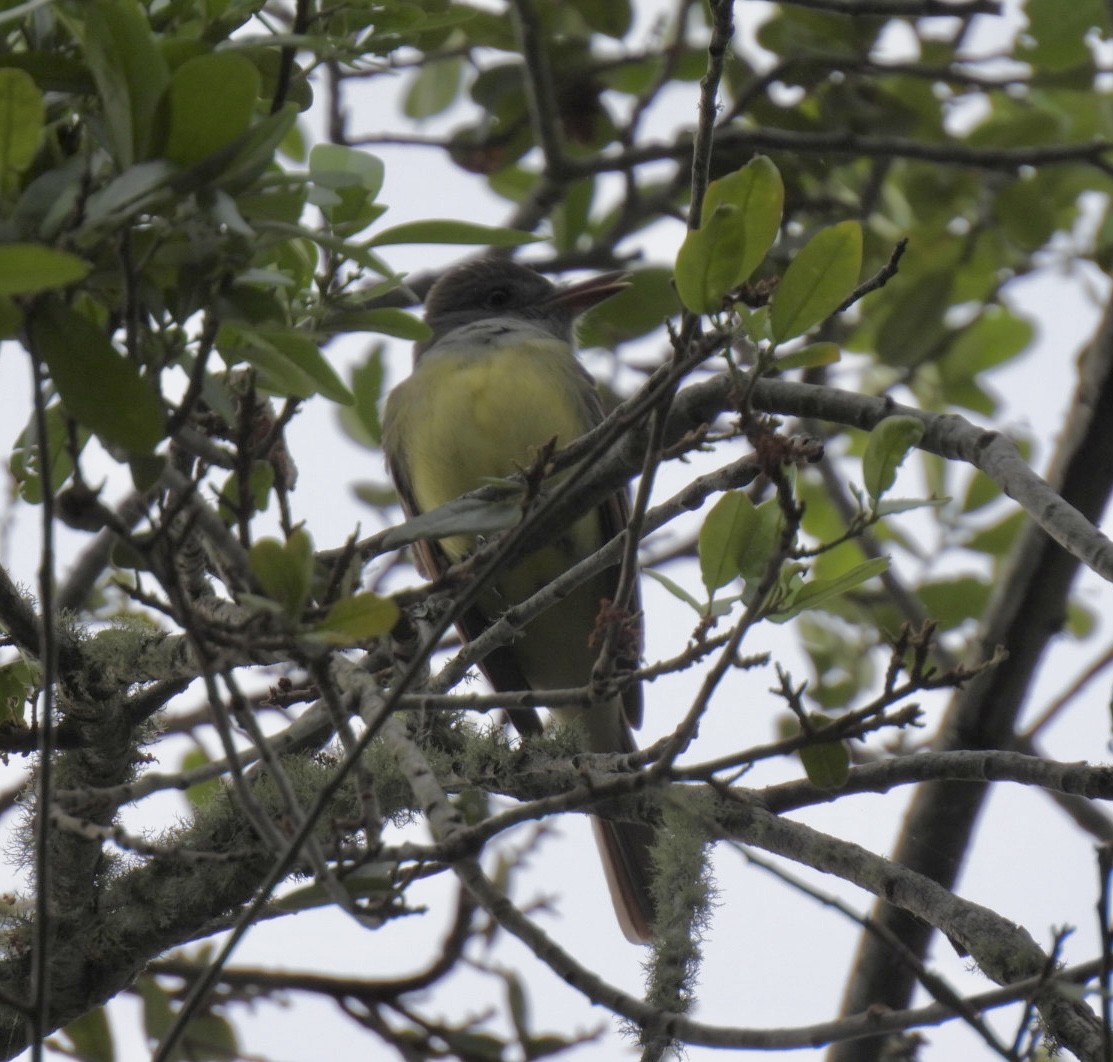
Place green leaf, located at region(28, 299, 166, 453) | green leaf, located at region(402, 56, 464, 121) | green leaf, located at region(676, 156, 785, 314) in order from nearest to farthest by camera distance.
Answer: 1. green leaf, located at region(28, 299, 166, 453)
2. green leaf, located at region(676, 156, 785, 314)
3. green leaf, located at region(402, 56, 464, 121)

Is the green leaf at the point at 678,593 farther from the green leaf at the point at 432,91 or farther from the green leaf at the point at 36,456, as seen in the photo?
the green leaf at the point at 432,91

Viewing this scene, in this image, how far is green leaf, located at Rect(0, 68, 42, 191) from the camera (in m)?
1.80

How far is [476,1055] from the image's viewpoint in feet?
16.9

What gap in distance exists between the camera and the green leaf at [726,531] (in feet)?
8.52

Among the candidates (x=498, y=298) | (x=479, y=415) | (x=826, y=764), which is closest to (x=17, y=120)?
(x=826, y=764)

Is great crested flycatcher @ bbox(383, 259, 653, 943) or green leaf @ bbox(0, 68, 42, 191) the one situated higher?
great crested flycatcher @ bbox(383, 259, 653, 943)

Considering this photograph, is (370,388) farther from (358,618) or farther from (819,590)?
(358,618)

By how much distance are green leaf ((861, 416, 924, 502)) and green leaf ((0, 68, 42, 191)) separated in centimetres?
133

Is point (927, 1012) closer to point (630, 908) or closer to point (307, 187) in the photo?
point (307, 187)

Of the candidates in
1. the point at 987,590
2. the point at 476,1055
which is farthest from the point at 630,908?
the point at 987,590

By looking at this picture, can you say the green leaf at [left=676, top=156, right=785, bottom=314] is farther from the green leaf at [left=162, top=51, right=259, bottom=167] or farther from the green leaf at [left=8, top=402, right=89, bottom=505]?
the green leaf at [left=8, top=402, right=89, bottom=505]

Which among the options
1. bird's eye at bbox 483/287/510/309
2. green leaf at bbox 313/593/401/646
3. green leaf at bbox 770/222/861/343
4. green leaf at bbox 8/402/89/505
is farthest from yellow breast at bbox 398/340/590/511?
green leaf at bbox 313/593/401/646

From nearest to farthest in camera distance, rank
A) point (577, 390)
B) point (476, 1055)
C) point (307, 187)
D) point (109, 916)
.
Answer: point (307, 187), point (109, 916), point (476, 1055), point (577, 390)

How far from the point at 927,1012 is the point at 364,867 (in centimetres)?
82
